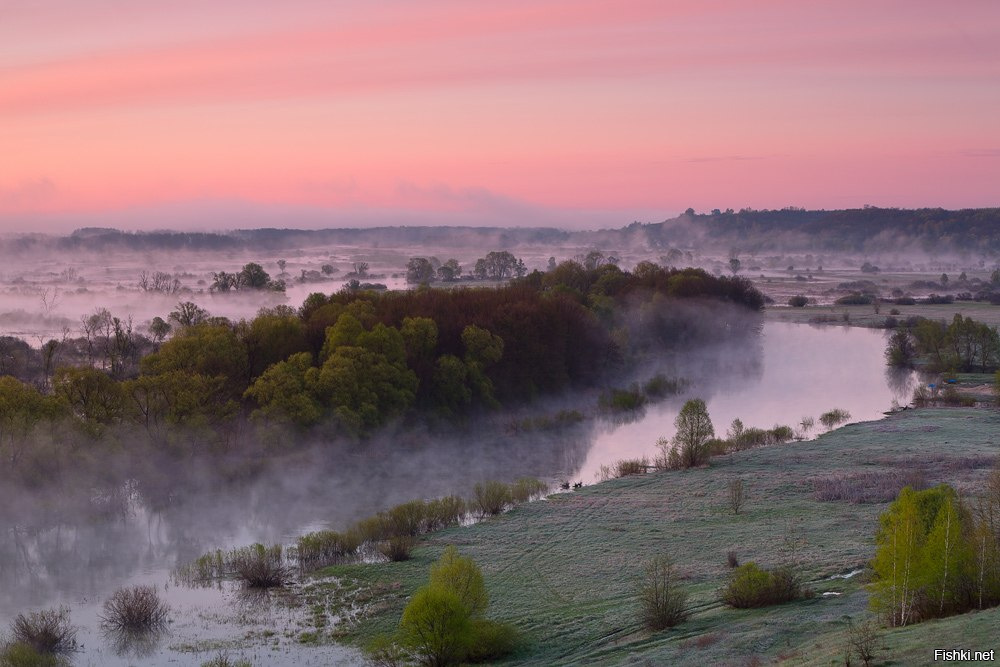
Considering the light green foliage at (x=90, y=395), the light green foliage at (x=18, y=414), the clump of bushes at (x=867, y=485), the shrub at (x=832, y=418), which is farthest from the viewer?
the shrub at (x=832, y=418)

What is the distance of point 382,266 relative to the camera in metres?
196

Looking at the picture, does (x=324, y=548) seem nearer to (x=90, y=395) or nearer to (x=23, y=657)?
(x=23, y=657)

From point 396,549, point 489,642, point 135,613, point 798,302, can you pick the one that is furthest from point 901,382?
point 135,613

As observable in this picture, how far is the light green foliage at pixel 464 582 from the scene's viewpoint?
21484 millimetres

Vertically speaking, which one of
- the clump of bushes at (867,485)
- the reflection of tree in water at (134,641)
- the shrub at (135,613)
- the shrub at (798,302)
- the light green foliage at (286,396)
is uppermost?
the shrub at (798,302)

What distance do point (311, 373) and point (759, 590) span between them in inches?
1113

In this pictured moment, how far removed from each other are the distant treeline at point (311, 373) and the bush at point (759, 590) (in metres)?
24.3

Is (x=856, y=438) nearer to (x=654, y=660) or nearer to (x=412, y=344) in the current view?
(x=412, y=344)

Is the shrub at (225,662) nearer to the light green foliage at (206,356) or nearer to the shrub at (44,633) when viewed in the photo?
the shrub at (44,633)

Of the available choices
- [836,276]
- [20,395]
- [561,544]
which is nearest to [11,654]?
[561,544]

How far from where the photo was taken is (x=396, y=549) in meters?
29.2

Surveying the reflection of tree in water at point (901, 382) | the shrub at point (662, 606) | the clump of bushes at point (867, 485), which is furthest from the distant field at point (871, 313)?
the shrub at point (662, 606)

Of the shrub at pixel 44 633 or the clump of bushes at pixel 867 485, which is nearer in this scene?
the shrub at pixel 44 633

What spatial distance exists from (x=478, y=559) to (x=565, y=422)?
1043 inches
